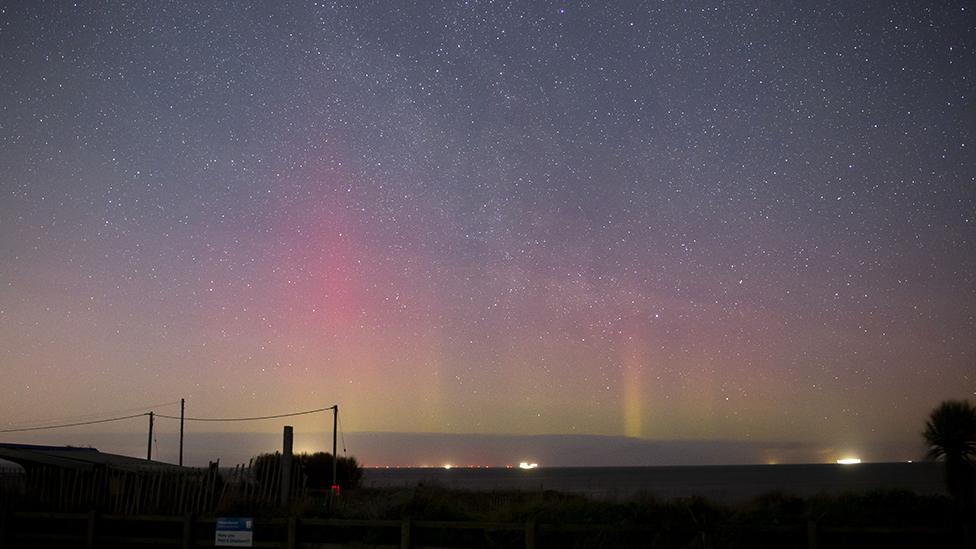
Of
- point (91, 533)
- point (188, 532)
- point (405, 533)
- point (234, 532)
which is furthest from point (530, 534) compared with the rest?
point (91, 533)

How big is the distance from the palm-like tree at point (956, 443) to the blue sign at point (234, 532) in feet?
50.6

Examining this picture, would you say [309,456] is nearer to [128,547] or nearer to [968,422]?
[128,547]

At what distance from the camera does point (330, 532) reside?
17625mm

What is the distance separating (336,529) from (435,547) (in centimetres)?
275

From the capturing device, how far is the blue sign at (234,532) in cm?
1672

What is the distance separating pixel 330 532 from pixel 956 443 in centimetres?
1437

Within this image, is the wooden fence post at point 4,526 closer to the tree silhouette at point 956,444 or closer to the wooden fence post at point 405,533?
the wooden fence post at point 405,533

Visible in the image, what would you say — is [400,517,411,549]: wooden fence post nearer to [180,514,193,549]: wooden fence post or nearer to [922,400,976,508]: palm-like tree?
[180,514,193,549]: wooden fence post

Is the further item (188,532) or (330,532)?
(330,532)

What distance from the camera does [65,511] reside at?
19.9 metres

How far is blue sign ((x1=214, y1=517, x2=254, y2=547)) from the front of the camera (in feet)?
54.9

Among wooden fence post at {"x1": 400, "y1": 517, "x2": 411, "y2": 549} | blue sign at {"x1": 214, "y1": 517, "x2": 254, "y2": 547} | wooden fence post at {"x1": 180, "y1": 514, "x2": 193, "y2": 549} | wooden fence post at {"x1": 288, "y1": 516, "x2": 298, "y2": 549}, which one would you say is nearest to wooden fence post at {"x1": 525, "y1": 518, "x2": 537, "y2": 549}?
wooden fence post at {"x1": 400, "y1": 517, "x2": 411, "y2": 549}

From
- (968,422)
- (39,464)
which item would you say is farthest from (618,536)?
(39,464)

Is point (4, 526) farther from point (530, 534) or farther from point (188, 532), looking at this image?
point (530, 534)
